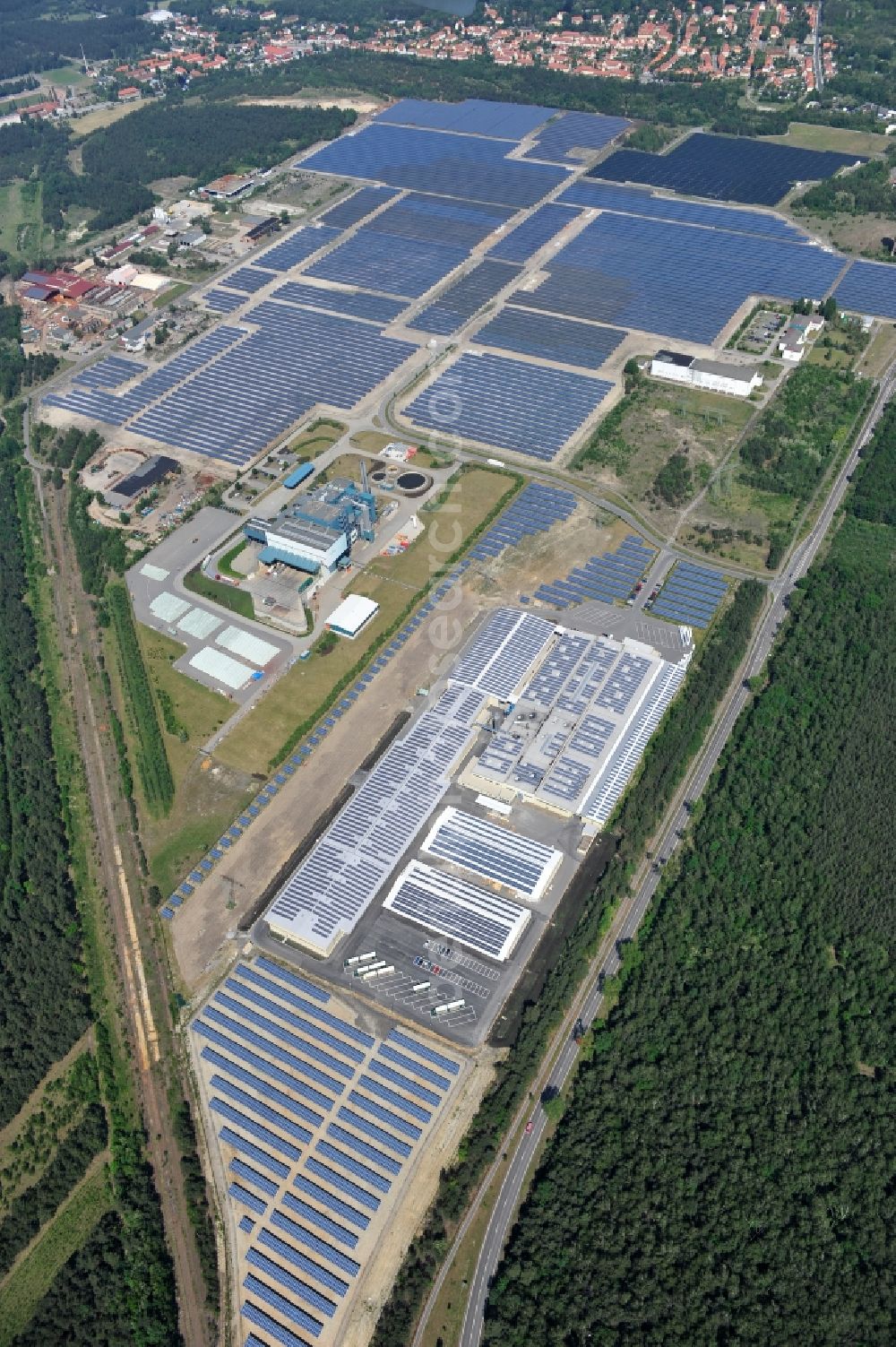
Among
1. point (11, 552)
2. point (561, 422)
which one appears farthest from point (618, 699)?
point (11, 552)

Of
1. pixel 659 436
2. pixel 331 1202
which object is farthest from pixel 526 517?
pixel 331 1202

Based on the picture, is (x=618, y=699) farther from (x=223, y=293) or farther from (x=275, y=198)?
(x=275, y=198)

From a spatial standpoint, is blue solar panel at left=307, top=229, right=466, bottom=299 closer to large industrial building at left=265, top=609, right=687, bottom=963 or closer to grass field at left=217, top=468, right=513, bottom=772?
grass field at left=217, top=468, right=513, bottom=772

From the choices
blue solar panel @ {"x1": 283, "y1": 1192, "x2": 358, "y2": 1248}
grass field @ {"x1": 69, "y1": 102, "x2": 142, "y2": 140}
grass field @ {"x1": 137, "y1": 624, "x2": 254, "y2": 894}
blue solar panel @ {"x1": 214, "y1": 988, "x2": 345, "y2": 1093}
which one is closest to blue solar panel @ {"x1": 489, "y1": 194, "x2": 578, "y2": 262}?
grass field @ {"x1": 137, "y1": 624, "x2": 254, "y2": 894}

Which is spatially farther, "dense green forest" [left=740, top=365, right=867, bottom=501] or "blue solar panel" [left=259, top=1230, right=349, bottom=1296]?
"dense green forest" [left=740, top=365, right=867, bottom=501]

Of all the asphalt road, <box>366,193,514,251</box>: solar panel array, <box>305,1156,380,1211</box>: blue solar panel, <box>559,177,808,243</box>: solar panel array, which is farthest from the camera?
<box>366,193,514,251</box>: solar panel array

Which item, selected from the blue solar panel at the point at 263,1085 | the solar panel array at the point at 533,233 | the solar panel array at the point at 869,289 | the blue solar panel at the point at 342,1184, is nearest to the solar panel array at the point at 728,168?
the solar panel array at the point at 533,233
